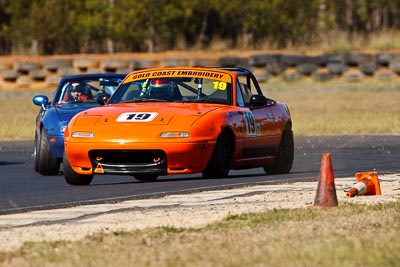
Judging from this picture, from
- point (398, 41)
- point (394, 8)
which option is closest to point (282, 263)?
point (398, 41)

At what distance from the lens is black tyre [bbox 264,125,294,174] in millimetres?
16297

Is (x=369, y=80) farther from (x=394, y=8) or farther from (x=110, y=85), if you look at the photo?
(x=110, y=85)

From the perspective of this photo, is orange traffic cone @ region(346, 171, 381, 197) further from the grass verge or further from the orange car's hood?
the orange car's hood

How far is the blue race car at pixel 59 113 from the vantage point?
53.4 ft

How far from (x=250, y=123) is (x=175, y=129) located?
1.52 m

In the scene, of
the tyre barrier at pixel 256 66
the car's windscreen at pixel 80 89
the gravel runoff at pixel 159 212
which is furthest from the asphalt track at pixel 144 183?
the tyre barrier at pixel 256 66

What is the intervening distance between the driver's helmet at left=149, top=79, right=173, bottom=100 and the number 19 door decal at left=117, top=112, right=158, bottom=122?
99 centimetres

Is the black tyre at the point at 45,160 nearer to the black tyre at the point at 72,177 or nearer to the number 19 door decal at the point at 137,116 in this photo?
the black tyre at the point at 72,177

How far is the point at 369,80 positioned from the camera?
40125 millimetres

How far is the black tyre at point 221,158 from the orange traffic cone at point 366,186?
2286 millimetres

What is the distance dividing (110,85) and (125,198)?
5853 millimetres

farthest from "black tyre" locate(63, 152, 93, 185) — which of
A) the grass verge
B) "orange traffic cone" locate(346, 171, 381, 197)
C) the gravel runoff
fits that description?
the grass verge

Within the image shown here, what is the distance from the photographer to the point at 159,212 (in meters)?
11.0

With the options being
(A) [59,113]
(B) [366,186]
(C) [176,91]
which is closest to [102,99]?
(C) [176,91]
